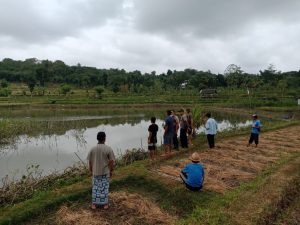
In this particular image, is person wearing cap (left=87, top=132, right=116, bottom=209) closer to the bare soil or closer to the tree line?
the bare soil

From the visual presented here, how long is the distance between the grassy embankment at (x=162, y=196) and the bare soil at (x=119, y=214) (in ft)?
0.96

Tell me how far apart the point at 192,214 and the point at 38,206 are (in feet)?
10.5

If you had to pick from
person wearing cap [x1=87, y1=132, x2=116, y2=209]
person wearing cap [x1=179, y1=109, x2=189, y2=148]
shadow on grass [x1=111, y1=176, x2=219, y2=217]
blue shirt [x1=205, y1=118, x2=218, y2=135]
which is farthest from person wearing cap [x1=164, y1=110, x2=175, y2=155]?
person wearing cap [x1=87, y1=132, x2=116, y2=209]

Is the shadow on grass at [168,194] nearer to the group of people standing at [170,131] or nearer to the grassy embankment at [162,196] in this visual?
the grassy embankment at [162,196]

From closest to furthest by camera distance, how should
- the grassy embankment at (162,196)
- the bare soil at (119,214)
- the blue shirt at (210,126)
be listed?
the bare soil at (119,214) < the grassy embankment at (162,196) < the blue shirt at (210,126)

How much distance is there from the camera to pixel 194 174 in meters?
7.01

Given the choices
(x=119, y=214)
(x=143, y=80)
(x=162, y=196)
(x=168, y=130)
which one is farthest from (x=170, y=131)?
(x=143, y=80)

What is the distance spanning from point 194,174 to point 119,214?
1965 mm

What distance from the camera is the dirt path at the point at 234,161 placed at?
804cm

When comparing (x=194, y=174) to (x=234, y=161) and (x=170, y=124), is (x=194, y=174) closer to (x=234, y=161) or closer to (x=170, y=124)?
(x=234, y=161)

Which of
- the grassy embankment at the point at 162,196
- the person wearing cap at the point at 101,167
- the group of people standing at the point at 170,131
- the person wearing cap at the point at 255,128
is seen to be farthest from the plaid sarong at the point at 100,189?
the person wearing cap at the point at 255,128

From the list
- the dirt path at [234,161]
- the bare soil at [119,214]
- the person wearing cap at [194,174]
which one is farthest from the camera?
the dirt path at [234,161]

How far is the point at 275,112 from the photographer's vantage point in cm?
3294

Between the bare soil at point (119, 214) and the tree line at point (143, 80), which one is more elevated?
the tree line at point (143, 80)
